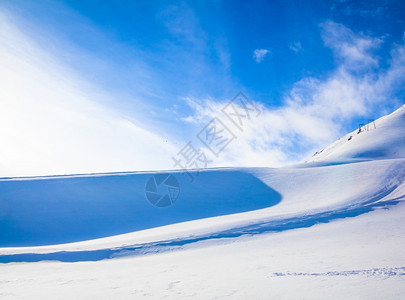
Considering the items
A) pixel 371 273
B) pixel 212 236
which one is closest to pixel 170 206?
pixel 212 236

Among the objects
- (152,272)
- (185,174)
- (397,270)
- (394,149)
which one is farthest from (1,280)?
(394,149)

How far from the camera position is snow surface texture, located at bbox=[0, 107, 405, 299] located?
156 inches

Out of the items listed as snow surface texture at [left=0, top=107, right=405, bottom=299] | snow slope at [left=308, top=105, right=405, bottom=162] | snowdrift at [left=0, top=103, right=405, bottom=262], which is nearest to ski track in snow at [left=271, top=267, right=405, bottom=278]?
snow surface texture at [left=0, top=107, right=405, bottom=299]

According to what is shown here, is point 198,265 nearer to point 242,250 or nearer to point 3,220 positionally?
point 242,250

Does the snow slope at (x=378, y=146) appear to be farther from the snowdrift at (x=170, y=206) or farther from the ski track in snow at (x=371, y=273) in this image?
the ski track in snow at (x=371, y=273)

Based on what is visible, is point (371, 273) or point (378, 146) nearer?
point (371, 273)

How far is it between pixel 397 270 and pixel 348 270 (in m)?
0.66

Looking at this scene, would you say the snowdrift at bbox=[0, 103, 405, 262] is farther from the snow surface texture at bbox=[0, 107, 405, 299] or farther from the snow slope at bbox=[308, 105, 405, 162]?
the snow slope at bbox=[308, 105, 405, 162]

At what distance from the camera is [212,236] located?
8.45 meters

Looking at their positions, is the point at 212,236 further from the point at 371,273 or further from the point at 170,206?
the point at 170,206

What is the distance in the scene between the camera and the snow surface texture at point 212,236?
3.96 meters

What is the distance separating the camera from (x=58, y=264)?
23.4ft

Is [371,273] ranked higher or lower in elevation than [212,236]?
lower

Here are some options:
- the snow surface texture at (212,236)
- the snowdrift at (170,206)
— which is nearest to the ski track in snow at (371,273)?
the snow surface texture at (212,236)
